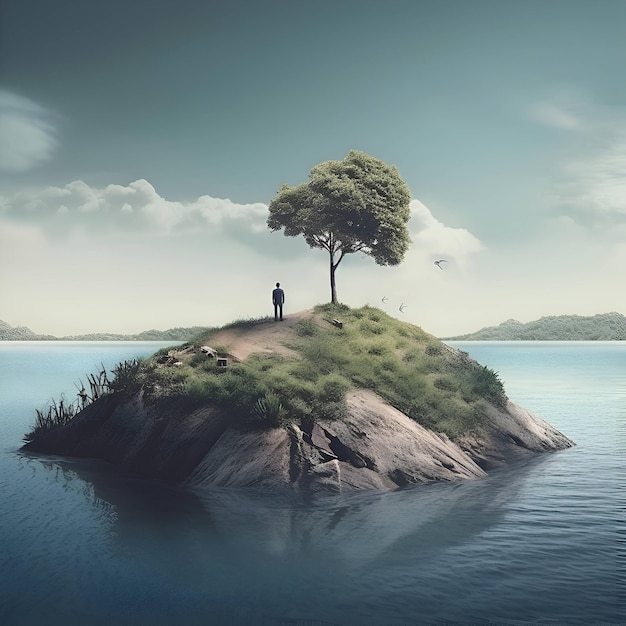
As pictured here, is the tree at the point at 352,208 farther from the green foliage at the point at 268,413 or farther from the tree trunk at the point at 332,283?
the green foliage at the point at 268,413

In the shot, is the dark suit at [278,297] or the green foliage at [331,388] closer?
the green foliage at [331,388]

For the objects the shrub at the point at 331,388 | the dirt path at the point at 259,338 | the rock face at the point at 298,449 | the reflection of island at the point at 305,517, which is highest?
the dirt path at the point at 259,338

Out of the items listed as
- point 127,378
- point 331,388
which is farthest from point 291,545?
point 127,378

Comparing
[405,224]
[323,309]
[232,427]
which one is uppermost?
[405,224]

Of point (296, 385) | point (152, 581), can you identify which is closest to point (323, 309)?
point (296, 385)

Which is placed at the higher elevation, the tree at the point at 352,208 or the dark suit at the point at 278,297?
the tree at the point at 352,208

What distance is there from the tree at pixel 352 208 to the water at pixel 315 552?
24.0 metres

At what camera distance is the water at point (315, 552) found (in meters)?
12.8

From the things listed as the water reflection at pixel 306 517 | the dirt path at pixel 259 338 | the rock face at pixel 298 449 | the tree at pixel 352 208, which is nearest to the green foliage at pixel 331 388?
the rock face at pixel 298 449

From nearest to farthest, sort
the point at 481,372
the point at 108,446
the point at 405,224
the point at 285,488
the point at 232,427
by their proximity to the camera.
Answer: the point at 285,488 → the point at 232,427 → the point at 108,446 → the point at 481,372 → the point at 405,224

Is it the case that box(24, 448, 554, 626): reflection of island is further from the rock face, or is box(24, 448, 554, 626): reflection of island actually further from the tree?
the tree

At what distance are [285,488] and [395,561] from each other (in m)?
8.24

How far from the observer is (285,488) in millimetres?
23141

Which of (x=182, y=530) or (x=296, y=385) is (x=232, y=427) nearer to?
(x=296, y=385)
